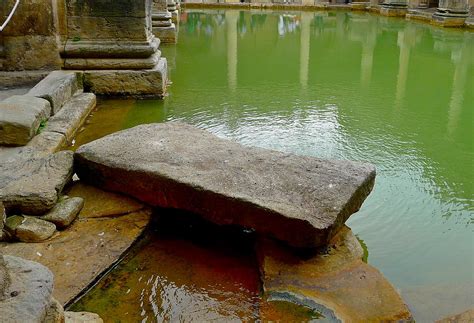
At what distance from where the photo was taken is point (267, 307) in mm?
→ 2057

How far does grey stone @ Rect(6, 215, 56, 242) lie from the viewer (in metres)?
2.42

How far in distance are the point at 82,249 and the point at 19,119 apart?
143cm

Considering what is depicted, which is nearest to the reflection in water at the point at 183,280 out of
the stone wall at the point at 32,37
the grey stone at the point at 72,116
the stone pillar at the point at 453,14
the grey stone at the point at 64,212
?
the grey stone at the point at 64,212

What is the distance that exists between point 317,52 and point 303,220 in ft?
23.8

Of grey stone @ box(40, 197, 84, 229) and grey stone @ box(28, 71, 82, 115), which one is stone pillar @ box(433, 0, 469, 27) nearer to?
grey stone @ box(28, 71, 82, 115)

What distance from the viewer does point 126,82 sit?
5.25 metres

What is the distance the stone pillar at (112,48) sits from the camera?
512 centimetres

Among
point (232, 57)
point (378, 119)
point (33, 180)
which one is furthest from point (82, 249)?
point (232, 57)

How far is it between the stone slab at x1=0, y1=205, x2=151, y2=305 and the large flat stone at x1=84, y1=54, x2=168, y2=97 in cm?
279

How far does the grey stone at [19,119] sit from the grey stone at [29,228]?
1.08 metres

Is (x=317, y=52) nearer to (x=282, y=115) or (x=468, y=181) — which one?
(x=282, y=115)

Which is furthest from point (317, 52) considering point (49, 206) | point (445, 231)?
point (49, 206)

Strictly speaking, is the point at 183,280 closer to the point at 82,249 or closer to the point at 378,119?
the point at 82,249

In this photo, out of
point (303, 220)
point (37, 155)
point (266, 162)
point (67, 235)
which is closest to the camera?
point (303, 220)
